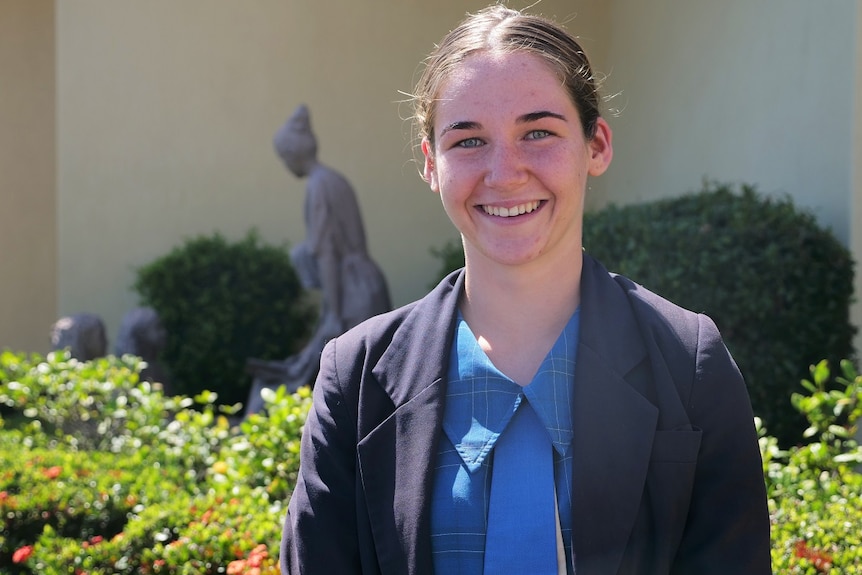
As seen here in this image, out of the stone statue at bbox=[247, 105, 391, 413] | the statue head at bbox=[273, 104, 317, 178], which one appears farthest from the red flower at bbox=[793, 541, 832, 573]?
the statue head at bbox=[273, 104, 317, 178]

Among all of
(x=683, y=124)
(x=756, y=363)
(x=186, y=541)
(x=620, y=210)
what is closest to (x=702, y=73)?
(x=683, y=124)

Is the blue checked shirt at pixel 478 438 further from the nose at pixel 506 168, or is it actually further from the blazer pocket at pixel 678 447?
the nose at pixel 506 168

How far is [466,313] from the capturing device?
1708mm

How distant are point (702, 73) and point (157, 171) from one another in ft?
17.0

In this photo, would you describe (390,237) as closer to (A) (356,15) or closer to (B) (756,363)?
(A) (356,15)

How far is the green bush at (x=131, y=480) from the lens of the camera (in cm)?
333

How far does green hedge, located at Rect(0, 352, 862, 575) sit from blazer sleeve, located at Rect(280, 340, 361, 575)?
1.48 metres

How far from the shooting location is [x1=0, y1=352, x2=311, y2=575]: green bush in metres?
3.33

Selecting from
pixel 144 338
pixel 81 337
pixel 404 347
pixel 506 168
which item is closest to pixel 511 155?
pixel 506 168

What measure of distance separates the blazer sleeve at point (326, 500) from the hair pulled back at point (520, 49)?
484mm

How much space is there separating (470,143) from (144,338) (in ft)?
22.8

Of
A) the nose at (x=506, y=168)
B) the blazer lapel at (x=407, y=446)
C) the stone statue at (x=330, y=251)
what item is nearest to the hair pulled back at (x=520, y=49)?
the nose at (x=506, y=168)

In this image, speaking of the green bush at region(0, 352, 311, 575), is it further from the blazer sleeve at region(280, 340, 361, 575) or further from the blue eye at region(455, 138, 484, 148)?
the blue eye at region(455, 138, 484, 148)

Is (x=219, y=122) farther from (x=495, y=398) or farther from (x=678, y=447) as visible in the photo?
(x=678, y=447)
